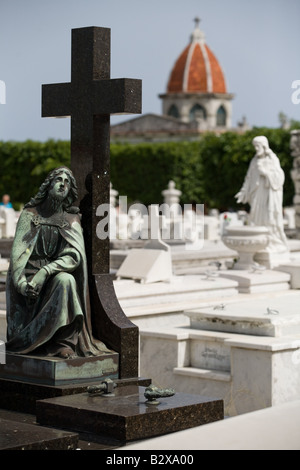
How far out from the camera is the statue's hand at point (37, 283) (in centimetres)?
653

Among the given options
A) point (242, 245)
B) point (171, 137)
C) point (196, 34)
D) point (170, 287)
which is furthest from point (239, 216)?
point (196, 34)

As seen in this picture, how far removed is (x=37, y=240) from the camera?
675 centimetres

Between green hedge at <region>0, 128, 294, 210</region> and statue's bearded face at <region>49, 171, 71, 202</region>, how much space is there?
131ft

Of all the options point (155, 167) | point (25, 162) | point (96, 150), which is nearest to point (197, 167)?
point (155, 167)

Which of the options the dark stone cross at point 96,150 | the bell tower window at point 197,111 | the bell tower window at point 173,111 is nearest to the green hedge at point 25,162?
the bell tower window at point 197,111

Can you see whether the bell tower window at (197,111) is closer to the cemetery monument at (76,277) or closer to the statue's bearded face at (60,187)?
the cemetery monument at (76,277)

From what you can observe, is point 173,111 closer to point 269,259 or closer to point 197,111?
point 197,111

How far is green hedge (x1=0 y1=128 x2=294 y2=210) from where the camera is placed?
158ft

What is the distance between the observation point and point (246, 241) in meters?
13.5

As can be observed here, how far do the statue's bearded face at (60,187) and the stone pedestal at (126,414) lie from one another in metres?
1.28

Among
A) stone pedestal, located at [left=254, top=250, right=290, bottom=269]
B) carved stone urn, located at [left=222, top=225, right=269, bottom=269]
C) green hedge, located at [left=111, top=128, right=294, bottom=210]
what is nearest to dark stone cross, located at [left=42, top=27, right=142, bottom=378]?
carved stone urn, located at [left=222, top=225, right=269, bottom=269]

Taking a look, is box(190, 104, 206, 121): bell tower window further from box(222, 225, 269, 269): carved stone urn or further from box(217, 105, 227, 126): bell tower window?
box(222, 225, 269, 269): carved stone urn

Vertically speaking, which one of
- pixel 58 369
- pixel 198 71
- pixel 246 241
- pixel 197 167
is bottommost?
pixel 58 369

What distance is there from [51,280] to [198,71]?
3209 inches
